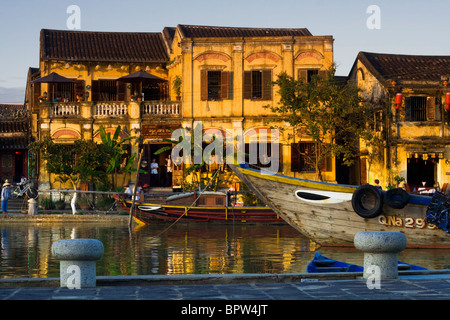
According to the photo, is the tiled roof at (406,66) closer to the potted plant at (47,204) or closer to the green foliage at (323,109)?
the green foliage at (323,109)

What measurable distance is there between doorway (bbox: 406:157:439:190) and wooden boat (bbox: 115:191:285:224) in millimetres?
7618

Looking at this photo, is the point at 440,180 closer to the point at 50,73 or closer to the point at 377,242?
the point at 50,73

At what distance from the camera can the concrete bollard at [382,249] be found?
973 centimetres

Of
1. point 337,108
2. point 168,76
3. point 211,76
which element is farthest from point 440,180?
point 168,76

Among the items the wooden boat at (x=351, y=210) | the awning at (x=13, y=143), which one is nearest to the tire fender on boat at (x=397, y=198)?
the wooden boat at (x=351, y=210)

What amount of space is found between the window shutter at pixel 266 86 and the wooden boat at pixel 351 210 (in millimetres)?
12201

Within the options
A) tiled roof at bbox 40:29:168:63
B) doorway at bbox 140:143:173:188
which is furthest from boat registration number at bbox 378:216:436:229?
tiled roof at bbox 40:29:168:63

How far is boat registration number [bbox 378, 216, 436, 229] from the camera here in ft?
60.4

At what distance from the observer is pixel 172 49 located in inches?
1321

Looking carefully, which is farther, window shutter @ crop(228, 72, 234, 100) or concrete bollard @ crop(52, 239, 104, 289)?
window shutter @ crop(228, 72, 234, 100)

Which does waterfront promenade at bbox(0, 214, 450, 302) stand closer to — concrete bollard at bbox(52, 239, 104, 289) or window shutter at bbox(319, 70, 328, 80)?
concrete bollard at bbox(52, 239, 104, 289)

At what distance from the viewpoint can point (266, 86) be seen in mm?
31578

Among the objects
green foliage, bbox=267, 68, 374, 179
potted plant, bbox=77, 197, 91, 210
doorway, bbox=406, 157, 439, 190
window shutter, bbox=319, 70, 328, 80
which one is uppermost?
window shutter, bbox=319, 70, 328, 80
